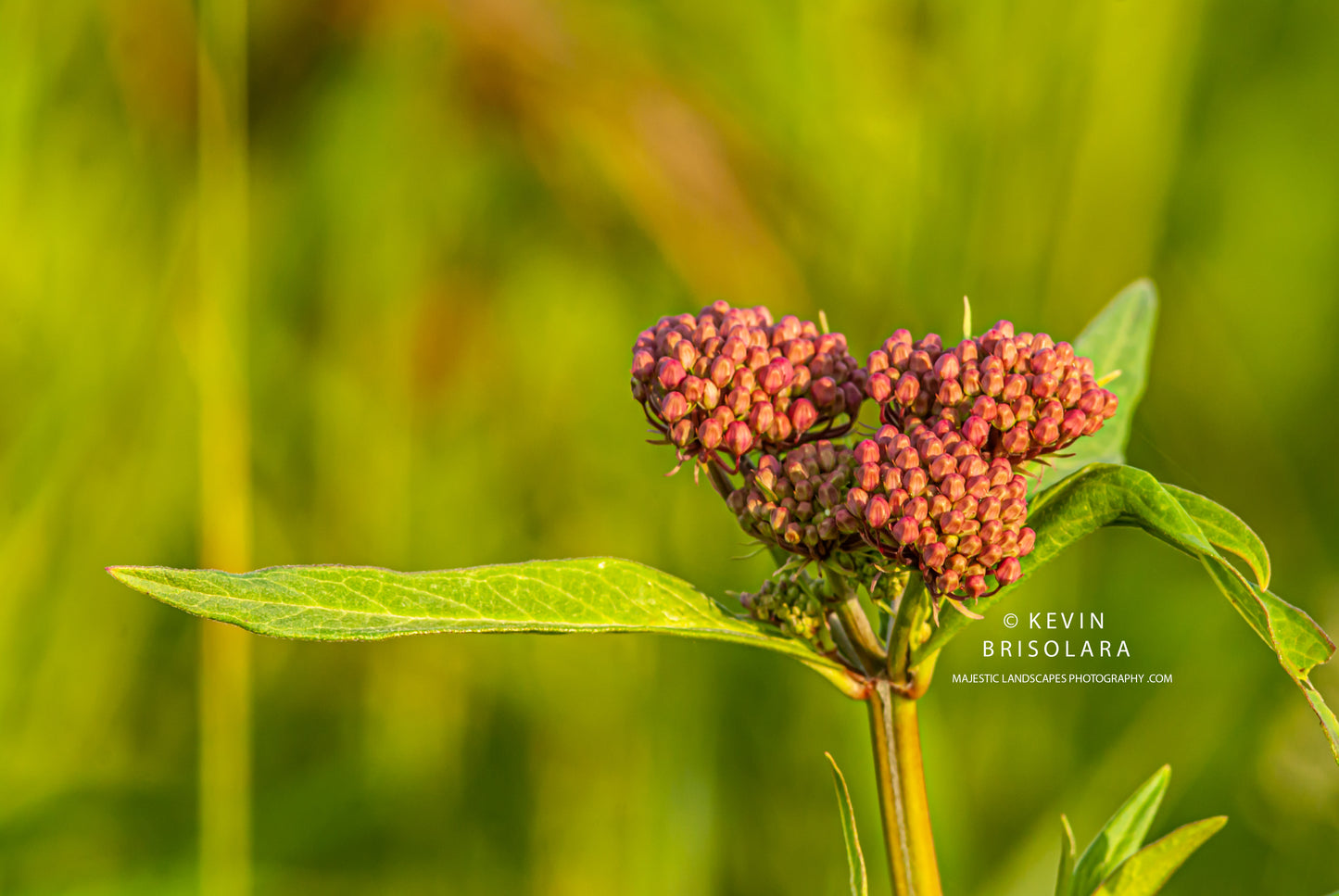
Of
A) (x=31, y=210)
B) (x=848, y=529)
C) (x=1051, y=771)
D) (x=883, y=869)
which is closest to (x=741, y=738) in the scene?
(x=883, y=869)

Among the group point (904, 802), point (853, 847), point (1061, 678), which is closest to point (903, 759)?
point (904, 802)

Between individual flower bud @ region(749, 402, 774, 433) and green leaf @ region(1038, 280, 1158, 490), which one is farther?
green leaf @ region(1038, 280, 1158, 490)

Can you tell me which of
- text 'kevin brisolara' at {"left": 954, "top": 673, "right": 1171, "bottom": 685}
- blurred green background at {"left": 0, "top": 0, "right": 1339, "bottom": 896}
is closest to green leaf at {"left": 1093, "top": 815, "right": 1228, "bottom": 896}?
blurred green background at {"left": 0, "top": 0, "right": 1339, "bottom": 896}

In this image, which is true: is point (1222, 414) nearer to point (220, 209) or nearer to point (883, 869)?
point (883, 869)

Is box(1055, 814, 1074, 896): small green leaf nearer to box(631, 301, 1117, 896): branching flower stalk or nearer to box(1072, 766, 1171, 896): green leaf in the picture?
box(1072, 766, 1171, 896): green leaf

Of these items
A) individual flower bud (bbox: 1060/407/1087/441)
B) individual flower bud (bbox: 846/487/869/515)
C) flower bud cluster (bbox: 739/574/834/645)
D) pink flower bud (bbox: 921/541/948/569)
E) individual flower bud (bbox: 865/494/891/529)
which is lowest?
flower bud cluster (bbox: 739/574/834/645)

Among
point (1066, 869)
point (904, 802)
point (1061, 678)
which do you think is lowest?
point (1066, 869)

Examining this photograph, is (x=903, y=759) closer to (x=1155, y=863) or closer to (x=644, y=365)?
(x=1155, y=863)
